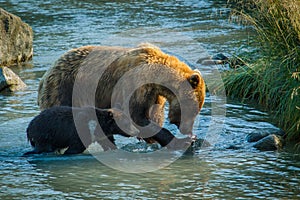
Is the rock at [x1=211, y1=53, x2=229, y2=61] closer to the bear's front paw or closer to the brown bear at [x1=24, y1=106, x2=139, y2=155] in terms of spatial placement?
the bear's front paw

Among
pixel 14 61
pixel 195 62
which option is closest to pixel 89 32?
pixel 14 61

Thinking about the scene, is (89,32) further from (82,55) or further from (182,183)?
(182,183)

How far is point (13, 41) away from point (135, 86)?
5.58m

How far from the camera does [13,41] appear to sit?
12320 mm

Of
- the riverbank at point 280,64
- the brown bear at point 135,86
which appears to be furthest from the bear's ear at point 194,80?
the riverbank at point 280,64

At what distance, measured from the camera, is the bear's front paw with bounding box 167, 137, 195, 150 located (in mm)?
7484

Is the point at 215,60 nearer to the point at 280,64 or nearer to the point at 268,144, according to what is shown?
the point at 280,64

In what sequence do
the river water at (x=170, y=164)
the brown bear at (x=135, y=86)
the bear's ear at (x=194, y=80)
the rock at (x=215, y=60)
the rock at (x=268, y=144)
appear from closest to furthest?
the river water at (x=170, y=164) → the bear's ear at (x=194, y=80) → the brown bear at (x=135, y=86) → the rock at (x=268, y=144) → the rock at (x=215, y=60)

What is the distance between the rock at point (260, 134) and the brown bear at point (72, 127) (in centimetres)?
124

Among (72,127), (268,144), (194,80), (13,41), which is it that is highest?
(194,80)

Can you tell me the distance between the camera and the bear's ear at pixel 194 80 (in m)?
7.10

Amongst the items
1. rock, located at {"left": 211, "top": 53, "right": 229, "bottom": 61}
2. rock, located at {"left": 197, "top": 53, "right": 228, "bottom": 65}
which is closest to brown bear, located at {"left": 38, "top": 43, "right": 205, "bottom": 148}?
rock, located at {"left": 197, "top": 53, "right": 228, "bottom": 65}

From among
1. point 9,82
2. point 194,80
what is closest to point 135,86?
point 194,80

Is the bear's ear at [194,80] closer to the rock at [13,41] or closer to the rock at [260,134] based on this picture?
the rock at [260,134]
